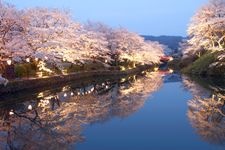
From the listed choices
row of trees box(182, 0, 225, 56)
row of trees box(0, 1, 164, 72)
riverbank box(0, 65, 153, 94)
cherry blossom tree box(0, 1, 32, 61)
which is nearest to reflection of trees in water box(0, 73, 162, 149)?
riverbank box(0, 65, 153, 94)

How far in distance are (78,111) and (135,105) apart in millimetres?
3461

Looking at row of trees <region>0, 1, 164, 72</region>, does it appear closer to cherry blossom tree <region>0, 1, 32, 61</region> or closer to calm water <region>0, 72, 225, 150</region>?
cherry blossom tree <region>0, 1, 32, 61</region>

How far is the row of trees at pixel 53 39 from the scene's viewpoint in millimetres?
28362

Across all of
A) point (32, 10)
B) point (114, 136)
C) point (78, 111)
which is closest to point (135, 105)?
point (78, 111)

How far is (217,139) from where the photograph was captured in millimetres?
10641

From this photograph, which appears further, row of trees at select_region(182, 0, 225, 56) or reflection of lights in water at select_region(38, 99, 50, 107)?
row of trees at select_region(182, 0, 225, 56)

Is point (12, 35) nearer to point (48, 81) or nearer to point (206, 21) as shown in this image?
point (48, 81)

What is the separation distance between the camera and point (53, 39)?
3647 centimetres

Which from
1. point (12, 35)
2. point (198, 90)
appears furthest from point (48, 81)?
point (198, 90)

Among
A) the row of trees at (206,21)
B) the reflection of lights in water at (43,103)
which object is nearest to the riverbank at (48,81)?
the reflection of lights in water at (43,103)

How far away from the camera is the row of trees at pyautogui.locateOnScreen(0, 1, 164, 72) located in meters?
28.4

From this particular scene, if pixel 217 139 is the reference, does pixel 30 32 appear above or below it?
above

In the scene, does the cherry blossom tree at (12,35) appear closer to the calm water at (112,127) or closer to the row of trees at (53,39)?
the row of trees at (53,39)

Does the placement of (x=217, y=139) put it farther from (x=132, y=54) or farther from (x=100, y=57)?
(x=132, y=54)
